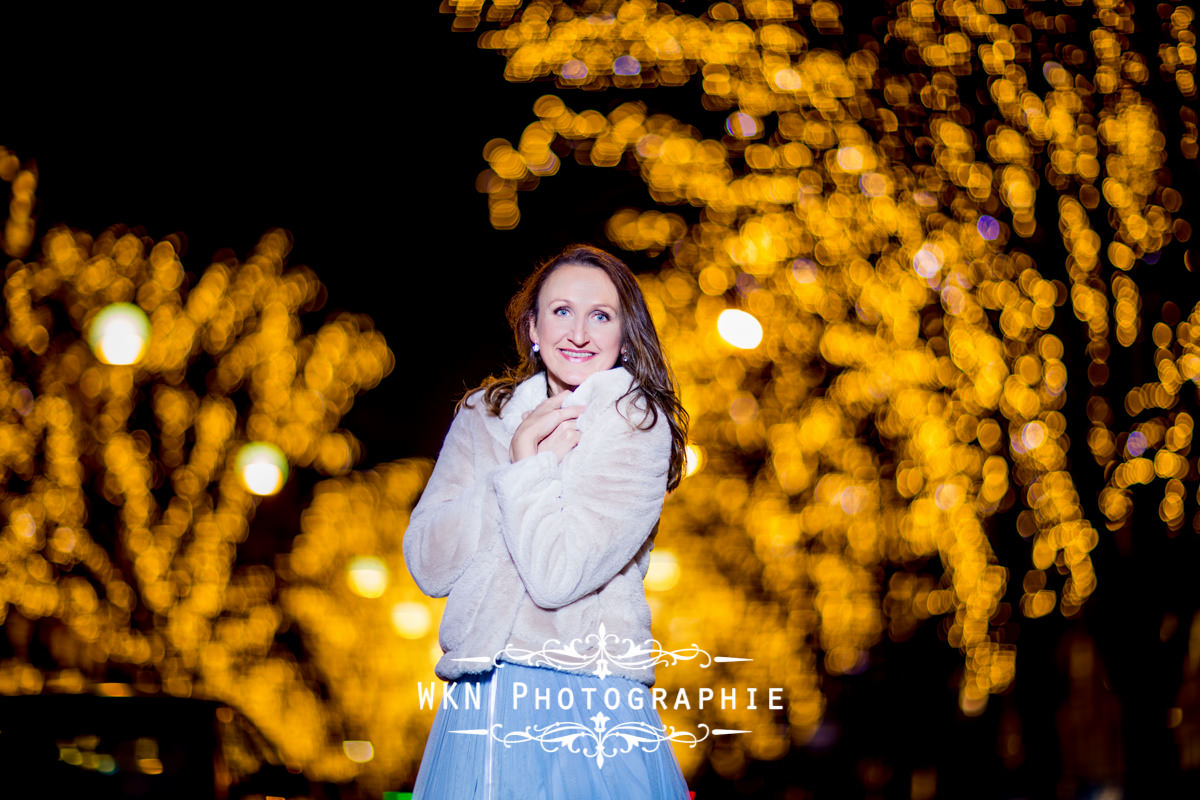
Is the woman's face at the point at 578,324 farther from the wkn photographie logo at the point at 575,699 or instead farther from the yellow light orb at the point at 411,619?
the yellow light orb at the point at 411,619

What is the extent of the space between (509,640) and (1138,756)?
2819mm

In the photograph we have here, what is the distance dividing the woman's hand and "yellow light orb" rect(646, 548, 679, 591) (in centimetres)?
409

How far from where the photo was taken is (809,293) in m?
4.89

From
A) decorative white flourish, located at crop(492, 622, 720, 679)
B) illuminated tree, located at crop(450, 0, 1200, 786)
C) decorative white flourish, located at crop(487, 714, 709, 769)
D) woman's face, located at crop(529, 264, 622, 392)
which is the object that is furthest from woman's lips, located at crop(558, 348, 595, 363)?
illuminated tree, located at crop(450, 0, 1200, 786)

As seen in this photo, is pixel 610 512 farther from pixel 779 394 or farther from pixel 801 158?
pixel 779 394

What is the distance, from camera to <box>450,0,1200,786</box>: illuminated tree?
3.59 m

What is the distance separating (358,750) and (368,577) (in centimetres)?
114

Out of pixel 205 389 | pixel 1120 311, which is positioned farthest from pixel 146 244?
pixel 1120 311

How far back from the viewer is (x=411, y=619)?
23.6 feet

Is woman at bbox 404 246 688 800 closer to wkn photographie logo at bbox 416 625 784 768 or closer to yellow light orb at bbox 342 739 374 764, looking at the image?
wkn photographie logo at bbox 416 625 784 768

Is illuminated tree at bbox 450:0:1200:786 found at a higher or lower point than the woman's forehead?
higher

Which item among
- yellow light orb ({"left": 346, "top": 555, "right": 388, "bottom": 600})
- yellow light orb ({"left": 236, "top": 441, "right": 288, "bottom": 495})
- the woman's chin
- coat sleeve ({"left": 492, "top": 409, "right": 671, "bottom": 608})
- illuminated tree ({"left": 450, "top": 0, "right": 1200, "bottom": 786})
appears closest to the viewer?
coat sleeve ({"left": 492, "top": 409, "right": 671, "bottom": 608})

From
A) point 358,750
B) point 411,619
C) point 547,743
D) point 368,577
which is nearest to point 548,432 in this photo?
point 547,743

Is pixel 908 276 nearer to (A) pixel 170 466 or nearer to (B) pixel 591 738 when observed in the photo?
(B) pixel 591 738
